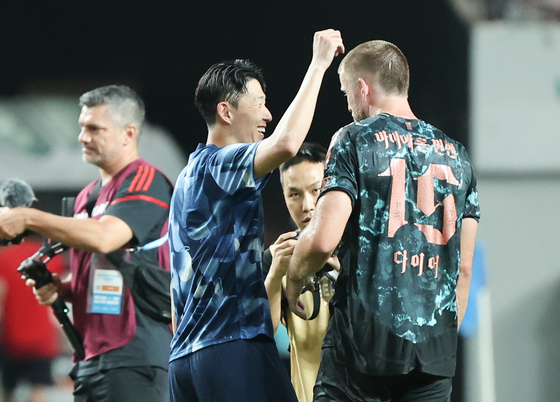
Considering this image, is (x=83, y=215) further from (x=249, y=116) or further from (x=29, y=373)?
(x=29, y=373)

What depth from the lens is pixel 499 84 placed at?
395 cm

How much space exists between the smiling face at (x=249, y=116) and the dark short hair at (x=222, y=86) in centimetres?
2

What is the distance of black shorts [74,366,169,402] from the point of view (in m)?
2.54

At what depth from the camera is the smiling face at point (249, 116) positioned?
1.92 meters

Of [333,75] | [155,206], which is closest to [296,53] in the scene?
[333,75]

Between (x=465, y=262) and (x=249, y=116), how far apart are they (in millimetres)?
732

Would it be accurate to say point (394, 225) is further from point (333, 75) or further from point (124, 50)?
point (124, 50)

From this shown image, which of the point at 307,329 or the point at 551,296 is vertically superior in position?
the point at 307,329

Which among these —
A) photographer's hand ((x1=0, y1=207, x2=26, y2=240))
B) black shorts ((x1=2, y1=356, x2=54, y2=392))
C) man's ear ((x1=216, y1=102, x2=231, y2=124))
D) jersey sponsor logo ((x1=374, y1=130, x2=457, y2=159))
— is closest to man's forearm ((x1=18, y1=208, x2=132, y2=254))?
photographer's hand ((x1=0, y1=207, x2=26, y2=240))

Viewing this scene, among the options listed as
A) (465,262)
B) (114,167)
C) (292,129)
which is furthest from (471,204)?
(114,167)

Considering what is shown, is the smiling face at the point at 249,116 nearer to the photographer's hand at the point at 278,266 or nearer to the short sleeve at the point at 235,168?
the short sleeve at the point at 235,168

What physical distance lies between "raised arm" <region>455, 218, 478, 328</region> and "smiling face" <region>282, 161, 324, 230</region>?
625mm

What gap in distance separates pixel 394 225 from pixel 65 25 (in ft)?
10.9

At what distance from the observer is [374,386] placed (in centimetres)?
158
